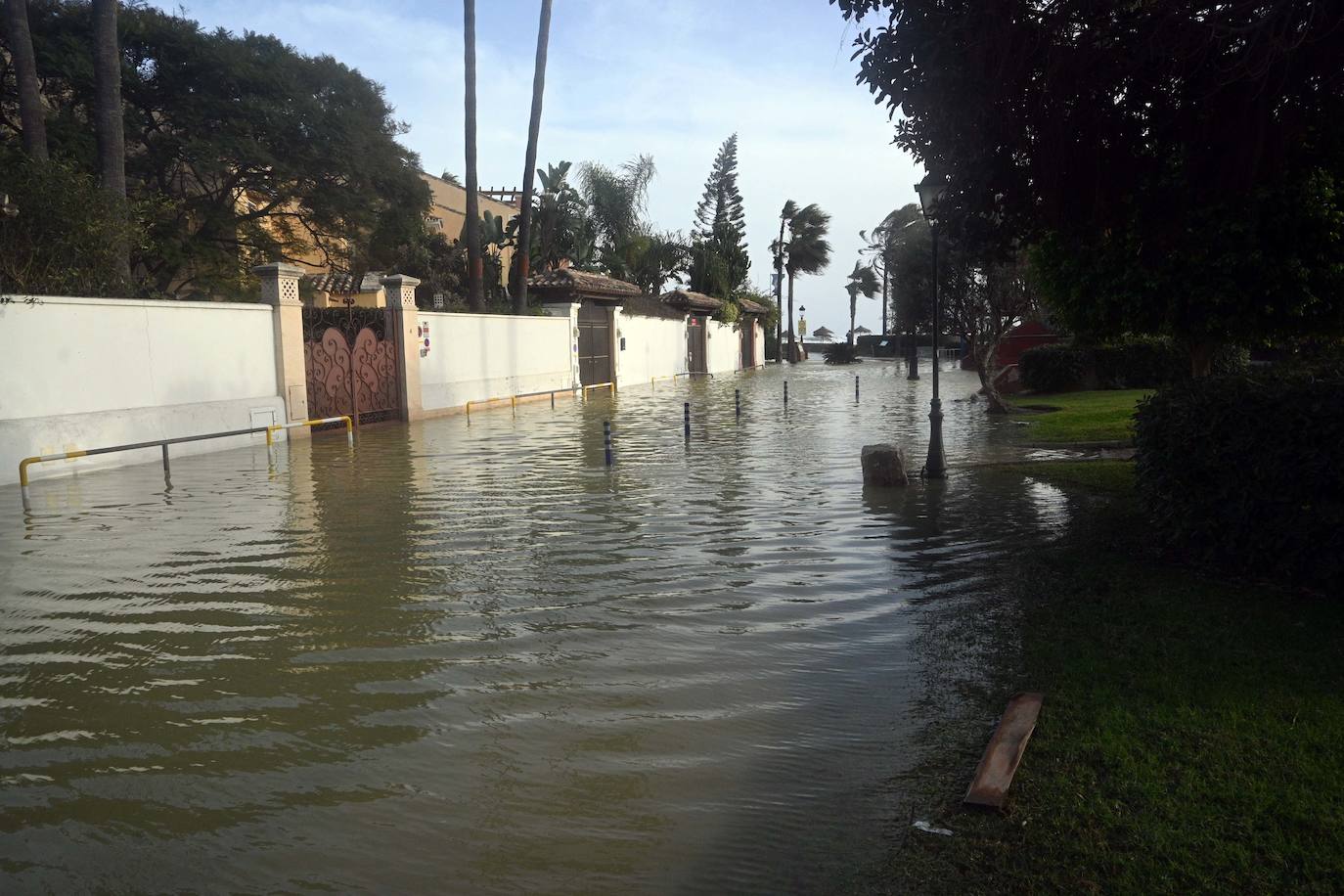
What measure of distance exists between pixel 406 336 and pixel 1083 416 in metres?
15.0

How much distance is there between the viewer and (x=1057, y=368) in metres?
30.6

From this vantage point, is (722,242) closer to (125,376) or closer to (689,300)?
(689,300)

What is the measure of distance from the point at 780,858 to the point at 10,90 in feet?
98.0

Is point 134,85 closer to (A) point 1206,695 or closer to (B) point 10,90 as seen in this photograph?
(B) point 10,90

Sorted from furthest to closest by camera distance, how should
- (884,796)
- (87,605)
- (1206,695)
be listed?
(87,605), (1206,695), (884,796)

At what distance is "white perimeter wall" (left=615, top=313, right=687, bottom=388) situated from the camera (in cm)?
3950

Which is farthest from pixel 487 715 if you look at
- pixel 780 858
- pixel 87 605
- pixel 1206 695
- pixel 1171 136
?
pixel 1171 136

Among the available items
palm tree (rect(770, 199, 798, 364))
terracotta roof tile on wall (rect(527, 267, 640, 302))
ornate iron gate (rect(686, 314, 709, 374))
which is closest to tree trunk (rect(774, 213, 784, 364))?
palm tree (rect(770, 199, 798, 364))

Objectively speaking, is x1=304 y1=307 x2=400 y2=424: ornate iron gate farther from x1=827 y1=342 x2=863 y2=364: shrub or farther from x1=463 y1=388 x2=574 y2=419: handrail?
x1=827 y1=342 x2=863 y2=364: shrub

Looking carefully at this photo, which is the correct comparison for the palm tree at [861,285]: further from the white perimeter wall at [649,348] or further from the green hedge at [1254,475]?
the green hedge at [1254,475]

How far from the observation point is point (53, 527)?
10672mm

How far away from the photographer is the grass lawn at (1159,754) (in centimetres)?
352

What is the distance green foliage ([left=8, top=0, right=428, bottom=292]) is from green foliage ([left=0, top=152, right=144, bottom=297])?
7.14 metres

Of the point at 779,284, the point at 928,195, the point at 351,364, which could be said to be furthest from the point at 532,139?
the point at 779,284
